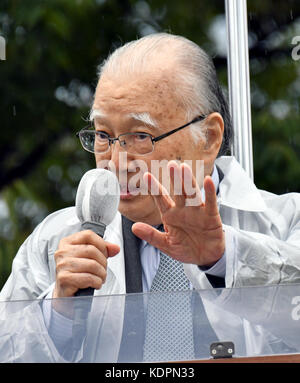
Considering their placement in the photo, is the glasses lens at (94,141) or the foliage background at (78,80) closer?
the glasses lens at (94,141)

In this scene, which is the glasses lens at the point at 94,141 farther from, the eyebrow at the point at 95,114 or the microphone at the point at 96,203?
the microphone at the point at 96,203

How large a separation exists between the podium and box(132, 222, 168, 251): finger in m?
0.15

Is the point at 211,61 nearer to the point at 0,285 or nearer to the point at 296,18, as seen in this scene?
the point at 296,18

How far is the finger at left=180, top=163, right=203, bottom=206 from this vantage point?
130 cm

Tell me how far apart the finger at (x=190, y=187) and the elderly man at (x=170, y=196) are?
0.08 metres

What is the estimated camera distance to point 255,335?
1.19 meters

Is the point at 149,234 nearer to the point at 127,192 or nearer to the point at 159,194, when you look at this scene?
the point at 159,194

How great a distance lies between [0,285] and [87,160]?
1.20 feet

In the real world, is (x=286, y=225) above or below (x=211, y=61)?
below

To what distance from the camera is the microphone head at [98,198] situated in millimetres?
1382

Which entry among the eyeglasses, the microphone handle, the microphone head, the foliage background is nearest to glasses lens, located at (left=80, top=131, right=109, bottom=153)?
the eyeglasses

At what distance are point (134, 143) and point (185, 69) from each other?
27 cm

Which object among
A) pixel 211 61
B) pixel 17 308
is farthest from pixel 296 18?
pixel 17 308

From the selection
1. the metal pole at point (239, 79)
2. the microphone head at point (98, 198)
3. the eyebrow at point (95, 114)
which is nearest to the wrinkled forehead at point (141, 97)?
the eyebrow at point (95, 114)
